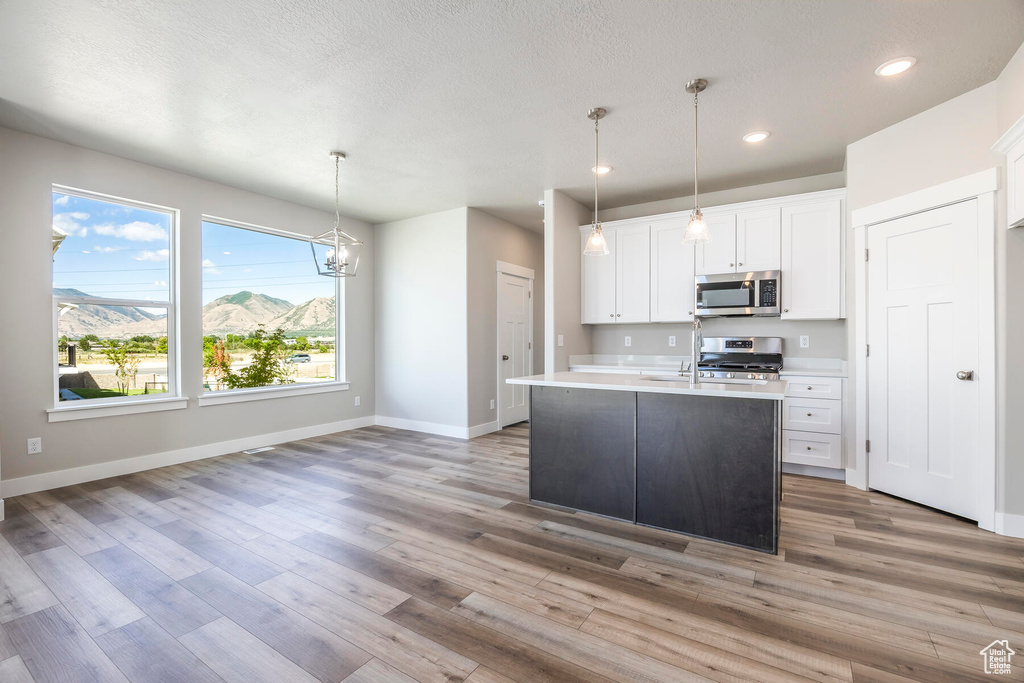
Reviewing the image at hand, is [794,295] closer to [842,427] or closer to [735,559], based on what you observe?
[842,427]

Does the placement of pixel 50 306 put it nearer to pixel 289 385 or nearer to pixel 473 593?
pixel 289 385

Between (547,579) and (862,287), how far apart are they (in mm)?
3293

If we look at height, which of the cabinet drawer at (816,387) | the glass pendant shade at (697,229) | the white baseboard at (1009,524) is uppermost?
the glass pendant shade at (697,229)

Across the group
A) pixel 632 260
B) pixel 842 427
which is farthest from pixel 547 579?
pixel 632 260

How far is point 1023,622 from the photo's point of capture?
1.87m

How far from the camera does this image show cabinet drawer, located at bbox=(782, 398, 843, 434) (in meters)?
3.83

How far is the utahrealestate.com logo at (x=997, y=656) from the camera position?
1605 mm

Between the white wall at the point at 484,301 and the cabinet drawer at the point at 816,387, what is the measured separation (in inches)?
125

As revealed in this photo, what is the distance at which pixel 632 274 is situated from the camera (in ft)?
16.3

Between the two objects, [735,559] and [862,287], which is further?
[862,287]

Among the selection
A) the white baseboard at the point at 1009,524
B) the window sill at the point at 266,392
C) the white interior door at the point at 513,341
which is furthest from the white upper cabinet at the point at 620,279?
the window sill at the point at 266,392

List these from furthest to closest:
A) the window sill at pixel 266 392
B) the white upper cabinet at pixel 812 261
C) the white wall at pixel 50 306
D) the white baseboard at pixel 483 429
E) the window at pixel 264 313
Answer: the white baseboard at pixel 483 429
the window at pixel 264 313
the window sill at pixel 266 392
the white upper cabinet at pixel 812 261
the white wall at pixel 50 306

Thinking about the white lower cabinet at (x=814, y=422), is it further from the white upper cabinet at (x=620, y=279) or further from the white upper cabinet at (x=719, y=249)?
the white upper cabinet at (x=620, y=279)

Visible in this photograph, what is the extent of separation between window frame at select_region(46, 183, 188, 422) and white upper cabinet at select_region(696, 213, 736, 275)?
5041mm
